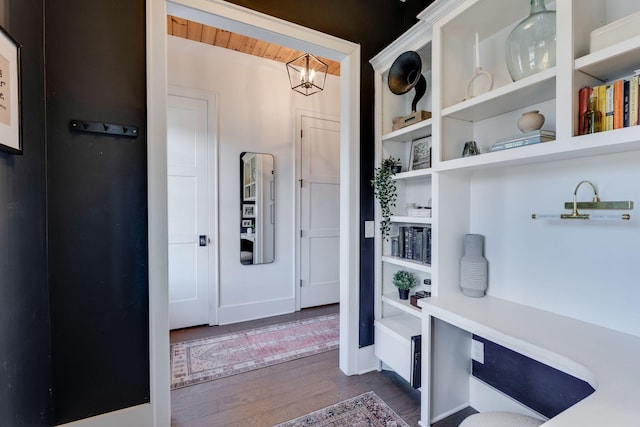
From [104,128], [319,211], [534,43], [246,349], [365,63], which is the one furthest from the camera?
[319,211]

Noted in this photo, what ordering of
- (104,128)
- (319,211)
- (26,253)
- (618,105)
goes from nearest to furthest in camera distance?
(618,105) → (26,253) → (104,128) → (319,211)

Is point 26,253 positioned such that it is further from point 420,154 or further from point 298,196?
point 298,196

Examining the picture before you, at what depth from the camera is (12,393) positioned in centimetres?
109

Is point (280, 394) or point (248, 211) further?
point (248, 211)

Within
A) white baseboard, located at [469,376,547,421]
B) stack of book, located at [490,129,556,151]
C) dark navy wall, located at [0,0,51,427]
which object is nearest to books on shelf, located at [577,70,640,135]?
stack of book, located at [490,129,556,151]

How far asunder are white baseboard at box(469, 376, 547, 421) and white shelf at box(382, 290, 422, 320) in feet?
1.61

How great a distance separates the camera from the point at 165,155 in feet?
5.33

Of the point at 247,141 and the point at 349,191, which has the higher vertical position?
the point at 247,141

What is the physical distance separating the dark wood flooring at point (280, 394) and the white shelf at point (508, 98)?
1.78 meters

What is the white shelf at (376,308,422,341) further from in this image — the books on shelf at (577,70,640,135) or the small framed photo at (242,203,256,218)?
the small framed photo at (242,203,256,218)

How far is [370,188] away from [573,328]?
54.4 inches

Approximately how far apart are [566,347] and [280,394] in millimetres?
1632

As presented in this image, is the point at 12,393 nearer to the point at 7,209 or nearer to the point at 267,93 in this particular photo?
the point at 7,209

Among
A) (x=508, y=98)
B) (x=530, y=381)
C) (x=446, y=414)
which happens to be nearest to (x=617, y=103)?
(x=508, y=98)
